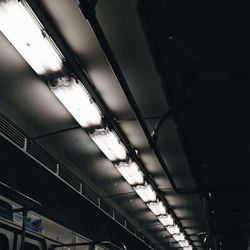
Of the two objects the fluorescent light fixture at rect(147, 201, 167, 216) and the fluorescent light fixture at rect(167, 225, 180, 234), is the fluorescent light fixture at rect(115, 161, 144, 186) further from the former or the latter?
the fluorescent light fixture at rect(167, 225, 180, 234)

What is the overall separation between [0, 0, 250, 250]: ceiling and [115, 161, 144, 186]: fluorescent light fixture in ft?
0.78

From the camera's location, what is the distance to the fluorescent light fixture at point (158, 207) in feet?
18.2

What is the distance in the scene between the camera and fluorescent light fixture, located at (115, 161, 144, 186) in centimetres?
415

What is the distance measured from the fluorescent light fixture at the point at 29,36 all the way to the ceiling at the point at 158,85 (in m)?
0.13

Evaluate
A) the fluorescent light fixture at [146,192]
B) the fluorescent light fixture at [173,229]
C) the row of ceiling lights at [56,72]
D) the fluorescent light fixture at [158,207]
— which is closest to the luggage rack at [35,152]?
the row of ceiling lights at [56,72]

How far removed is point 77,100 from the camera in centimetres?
291

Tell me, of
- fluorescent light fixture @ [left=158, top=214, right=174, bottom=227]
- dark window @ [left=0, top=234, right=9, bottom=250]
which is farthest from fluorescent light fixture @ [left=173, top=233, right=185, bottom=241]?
dark window @ [left=0, top=234, right=9, bottom=250]

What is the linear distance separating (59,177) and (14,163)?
19.0 inches

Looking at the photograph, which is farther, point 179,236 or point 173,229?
point 179,236

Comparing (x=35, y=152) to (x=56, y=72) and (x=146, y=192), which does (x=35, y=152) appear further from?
(x=146, y=192)

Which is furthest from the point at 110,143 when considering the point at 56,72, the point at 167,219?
the point at 167,219

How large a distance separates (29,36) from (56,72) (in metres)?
0.41

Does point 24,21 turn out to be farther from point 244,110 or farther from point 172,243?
point 172,243

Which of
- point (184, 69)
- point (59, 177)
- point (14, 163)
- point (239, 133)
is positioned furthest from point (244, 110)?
point (14, 163)
